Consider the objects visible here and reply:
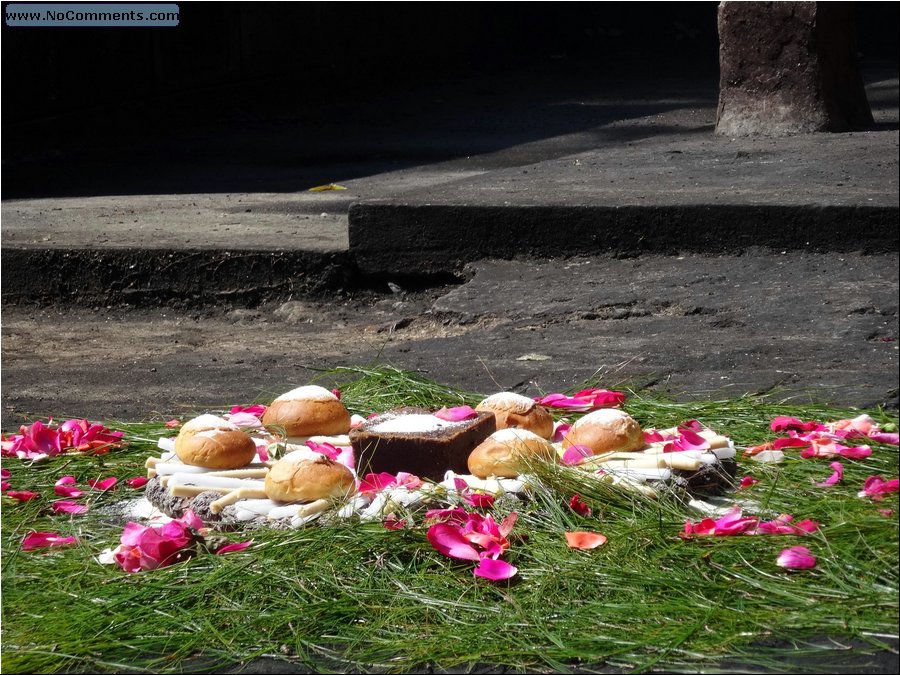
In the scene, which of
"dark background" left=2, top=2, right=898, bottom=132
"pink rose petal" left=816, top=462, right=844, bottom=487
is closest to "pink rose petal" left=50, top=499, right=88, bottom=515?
"pink rose petal" left=816, top=462, right=844, bottom=487

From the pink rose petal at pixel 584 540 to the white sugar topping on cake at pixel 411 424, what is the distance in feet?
1.47

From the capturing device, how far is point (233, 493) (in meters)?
2.17

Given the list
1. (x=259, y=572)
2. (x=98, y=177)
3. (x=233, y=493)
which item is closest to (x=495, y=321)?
(x=233, y=493)

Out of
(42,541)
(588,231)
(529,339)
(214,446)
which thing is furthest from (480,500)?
(588,231)

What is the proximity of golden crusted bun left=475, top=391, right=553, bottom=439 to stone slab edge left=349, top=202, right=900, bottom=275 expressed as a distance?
184 centimetres

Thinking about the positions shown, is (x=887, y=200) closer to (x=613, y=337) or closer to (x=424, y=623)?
(x=613, y=337)

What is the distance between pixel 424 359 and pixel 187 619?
189cm

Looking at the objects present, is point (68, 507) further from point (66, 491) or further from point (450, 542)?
point (450, 542)

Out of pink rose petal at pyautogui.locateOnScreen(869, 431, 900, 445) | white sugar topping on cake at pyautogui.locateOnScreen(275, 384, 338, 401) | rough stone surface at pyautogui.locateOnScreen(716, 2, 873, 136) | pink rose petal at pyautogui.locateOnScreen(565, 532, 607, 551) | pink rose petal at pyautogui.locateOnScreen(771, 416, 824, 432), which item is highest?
rough stone surface at pyautogui.locateOnScreen(716, 2, 873, 136)

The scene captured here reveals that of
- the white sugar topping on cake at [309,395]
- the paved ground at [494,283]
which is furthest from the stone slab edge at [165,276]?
the white sugar topping on cake at [309,395]

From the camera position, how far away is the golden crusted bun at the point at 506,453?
2.16 meters

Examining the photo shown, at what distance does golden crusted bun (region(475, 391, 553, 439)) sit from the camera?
2438mm

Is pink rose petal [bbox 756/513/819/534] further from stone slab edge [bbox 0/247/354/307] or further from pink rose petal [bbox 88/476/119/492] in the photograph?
stone slab edge [bbox 0/247/354/307]

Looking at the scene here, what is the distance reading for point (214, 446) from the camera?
2285 millimetres
